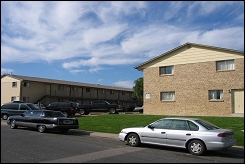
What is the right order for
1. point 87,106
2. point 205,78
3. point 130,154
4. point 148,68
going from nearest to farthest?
point 130,154 < point 205,78 < point 148,68 < point 87,106

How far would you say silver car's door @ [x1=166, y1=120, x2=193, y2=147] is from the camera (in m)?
9.96

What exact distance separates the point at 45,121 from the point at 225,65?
1532cm

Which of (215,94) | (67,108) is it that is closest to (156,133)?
(215,94)

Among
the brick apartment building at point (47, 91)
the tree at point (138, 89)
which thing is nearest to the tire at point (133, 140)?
the brick apartment building at point (47, 91)

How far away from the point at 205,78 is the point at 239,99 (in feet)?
10.8

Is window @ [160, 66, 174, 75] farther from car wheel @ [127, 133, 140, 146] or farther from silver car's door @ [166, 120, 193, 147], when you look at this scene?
silver car's door @ [166, 120, 193, 147]

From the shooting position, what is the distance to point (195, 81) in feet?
79.7

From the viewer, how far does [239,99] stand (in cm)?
2202

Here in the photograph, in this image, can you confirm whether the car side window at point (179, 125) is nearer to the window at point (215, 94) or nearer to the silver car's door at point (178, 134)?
the silver car's door at point (178, 134)

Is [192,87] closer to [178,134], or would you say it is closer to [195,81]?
[195,81]

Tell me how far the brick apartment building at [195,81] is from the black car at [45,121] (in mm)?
11994

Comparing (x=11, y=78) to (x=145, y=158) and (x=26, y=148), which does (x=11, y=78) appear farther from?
(x=145, y=158)

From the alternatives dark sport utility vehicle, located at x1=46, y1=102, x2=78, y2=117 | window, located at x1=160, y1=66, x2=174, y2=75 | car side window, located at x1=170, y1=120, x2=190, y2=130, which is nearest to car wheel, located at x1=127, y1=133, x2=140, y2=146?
car side window, located at x1=170, y1=120, x2=190, y2=130

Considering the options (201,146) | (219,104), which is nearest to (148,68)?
(219,104)
